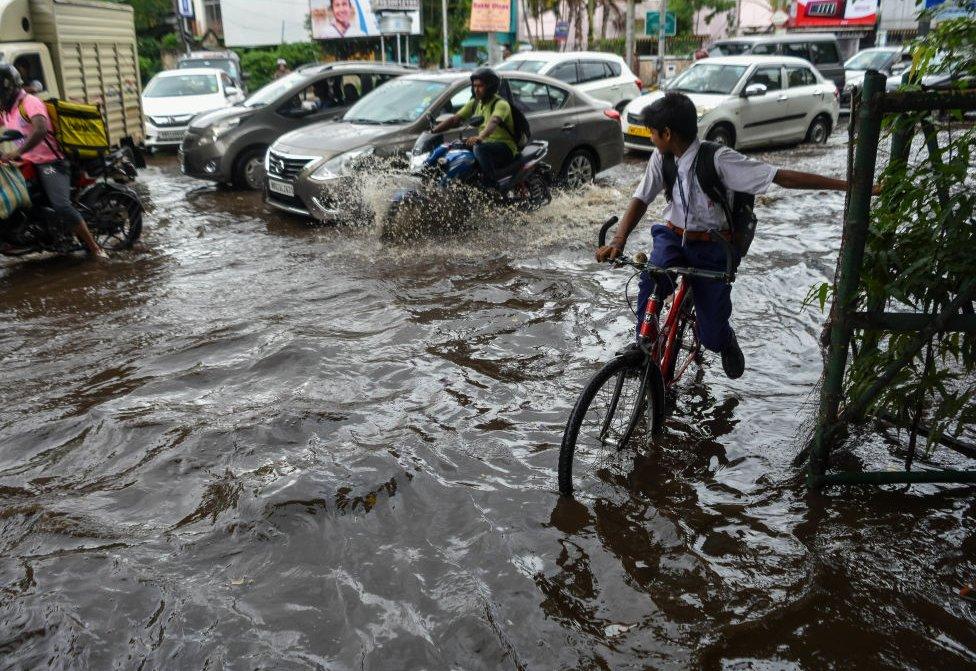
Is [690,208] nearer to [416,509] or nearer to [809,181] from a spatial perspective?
[809,181]

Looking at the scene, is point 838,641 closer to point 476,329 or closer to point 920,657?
point 920,657

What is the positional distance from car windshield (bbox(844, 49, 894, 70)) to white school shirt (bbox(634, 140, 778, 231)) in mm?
21411

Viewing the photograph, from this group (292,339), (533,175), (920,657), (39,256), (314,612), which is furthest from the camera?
(533,175)

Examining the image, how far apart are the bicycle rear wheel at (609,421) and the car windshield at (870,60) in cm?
2196

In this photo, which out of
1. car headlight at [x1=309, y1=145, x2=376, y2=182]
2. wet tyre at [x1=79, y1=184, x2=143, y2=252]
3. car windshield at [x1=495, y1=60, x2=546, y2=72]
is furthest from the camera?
car windshield at [x1=495, y1=60, x2=546, y2=72]

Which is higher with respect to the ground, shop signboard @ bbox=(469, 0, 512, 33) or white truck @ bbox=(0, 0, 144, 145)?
shop signboard @ bbox=(469, 0, 512, 33)

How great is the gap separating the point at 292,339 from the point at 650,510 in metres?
3.05

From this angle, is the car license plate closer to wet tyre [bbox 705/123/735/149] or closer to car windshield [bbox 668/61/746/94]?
wet tyre [bbox 705/123/735/149]

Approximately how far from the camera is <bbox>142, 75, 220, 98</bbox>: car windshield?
1622cm

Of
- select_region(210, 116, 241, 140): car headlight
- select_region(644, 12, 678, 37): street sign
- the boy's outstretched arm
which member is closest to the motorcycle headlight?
select_region(210, 116, 241, 140): car headlight

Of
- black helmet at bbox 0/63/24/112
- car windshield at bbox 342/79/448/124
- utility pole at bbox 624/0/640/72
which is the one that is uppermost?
utility pole at bbox 624/0/640/72

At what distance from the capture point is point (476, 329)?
609 cm

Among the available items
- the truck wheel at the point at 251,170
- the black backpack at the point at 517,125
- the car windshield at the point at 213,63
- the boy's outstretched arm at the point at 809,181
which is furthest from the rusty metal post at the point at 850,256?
the car windshield at the point at 213,63

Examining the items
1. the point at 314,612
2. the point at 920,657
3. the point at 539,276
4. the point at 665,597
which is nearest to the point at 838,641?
the point at 920,657
